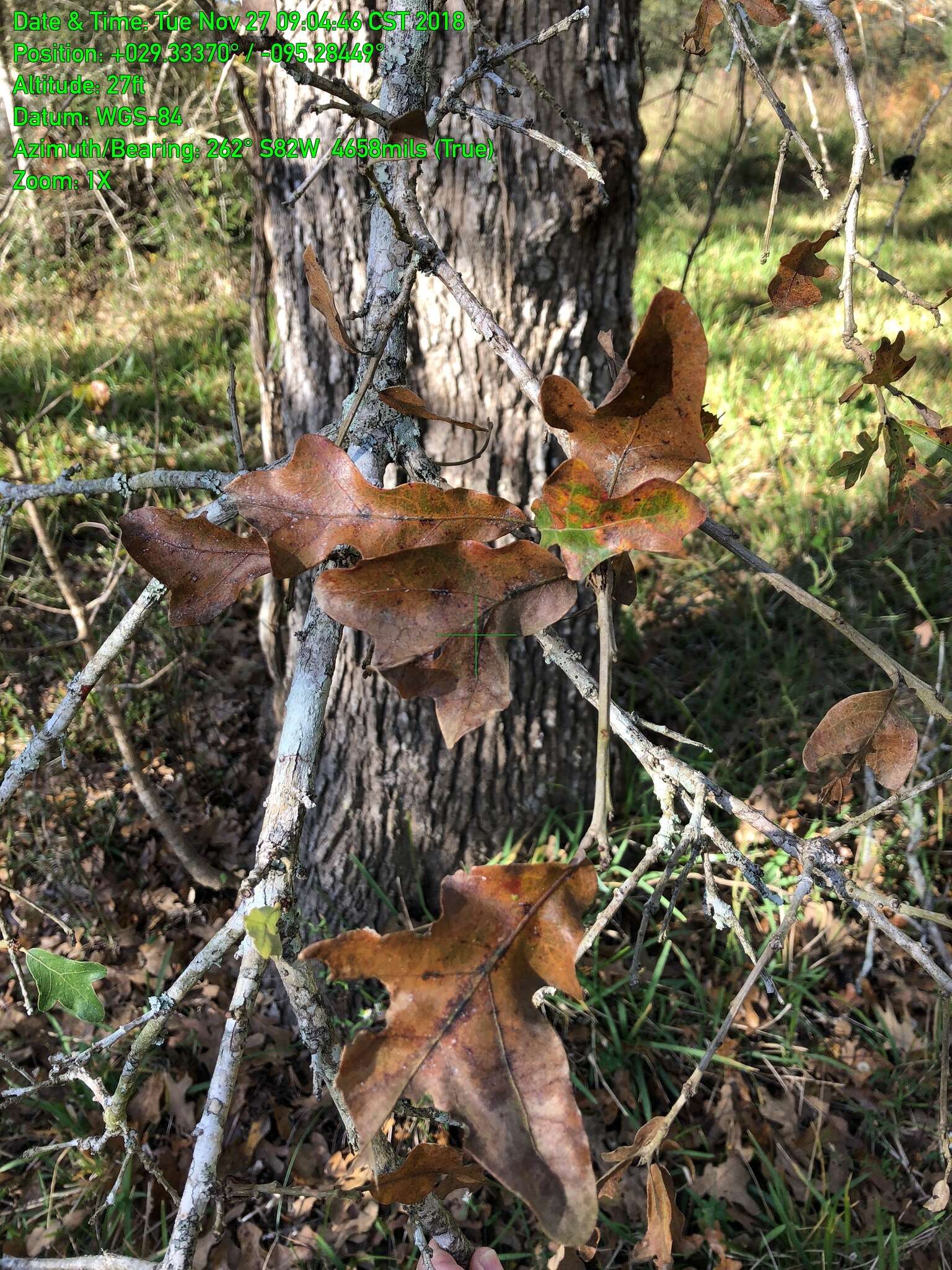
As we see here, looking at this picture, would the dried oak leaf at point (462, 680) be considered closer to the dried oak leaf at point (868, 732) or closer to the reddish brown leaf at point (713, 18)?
the dried oak leaf at point (868, 732)

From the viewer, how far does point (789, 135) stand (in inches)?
28.5

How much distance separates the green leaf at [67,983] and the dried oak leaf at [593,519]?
0.46 m

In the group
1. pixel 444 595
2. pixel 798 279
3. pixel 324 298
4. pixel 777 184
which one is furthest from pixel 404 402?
pixel 777 184

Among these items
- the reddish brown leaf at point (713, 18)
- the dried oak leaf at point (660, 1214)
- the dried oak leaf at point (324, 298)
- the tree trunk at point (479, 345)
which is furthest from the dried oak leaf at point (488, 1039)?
the tree trunk at point (479, 345)

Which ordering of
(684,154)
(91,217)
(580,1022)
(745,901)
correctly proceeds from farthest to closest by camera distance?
(684,154) < (91,217) < (745,901) < (580,1022)

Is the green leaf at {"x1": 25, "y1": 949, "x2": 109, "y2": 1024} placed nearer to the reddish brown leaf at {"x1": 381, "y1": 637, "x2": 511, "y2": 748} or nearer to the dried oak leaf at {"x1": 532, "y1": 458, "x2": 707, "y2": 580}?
the reddish brown leaf at {"x1": 381, "y1": 637, "x2": 511, "y2": 748}

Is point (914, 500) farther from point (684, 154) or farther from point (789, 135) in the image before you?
point (684, 154)

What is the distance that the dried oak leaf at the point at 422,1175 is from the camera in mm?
500

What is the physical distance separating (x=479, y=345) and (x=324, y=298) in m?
1.05

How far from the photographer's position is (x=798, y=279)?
0.70 m

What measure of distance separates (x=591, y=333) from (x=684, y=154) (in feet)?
18.7

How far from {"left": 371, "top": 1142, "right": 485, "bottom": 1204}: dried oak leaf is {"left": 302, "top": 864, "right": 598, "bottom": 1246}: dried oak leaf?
16cm

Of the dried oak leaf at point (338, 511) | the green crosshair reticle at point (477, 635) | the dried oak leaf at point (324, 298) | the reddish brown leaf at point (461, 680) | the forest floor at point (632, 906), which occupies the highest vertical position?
the dried oak leaf at point (324, 298)

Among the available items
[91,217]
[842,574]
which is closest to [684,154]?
[91,217]
